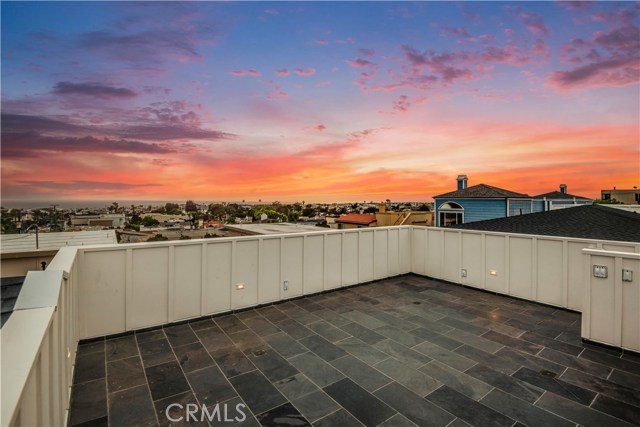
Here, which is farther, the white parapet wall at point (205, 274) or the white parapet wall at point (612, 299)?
the white parapet wall at point (205, 274)

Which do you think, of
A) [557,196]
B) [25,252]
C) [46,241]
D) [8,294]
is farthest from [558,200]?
[46,241]

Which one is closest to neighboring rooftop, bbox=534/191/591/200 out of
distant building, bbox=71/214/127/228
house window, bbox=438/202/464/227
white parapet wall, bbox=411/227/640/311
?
house window, bbox=438/202/464/227

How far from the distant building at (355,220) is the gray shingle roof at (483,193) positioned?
6167 mm

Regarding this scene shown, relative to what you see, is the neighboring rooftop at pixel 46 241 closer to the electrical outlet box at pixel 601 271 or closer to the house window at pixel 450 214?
the electrical outlet box at pixel 601 271

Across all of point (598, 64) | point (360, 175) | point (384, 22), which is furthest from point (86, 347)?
point (360, 175)

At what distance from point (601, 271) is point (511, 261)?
190 centimetres

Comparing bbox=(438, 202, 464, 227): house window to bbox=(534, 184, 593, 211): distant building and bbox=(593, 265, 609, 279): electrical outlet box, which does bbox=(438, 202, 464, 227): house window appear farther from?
bbox=(593, 265, 609, 279): electrical outlet box

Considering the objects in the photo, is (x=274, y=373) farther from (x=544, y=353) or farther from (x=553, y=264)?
(x=553, y=264)

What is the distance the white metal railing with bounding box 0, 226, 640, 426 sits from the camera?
3.69 m

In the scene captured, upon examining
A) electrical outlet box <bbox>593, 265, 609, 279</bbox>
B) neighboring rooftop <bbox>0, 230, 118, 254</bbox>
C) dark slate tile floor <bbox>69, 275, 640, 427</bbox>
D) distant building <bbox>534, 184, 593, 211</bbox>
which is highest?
distant building <bbox>534, 184, 593, 211</bbox>

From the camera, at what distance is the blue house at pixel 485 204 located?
1484 centimetres

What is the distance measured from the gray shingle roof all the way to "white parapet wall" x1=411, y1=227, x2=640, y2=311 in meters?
10.3

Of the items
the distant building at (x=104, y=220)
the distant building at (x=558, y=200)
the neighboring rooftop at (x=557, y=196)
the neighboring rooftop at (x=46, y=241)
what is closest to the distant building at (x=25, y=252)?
the neighboring rooftop at (x=46, y=241)

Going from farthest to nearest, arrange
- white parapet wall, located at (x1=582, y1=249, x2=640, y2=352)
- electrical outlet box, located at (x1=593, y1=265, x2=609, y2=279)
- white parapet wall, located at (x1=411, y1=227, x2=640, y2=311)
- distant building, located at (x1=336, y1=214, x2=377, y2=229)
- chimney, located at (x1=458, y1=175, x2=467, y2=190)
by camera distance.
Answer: distant building, located at (x1=336, y1=214, x2=377, y2=229), chimney, located at (x1=458, y1=175, x2=467, y2=190), white parapet wall, located at (x1=411, y1=227, x2=640, y2=311), electrical outlet box, located at (x1=593, y1=265, x2=609, y2=279), white parapet wall, located at (x1=582, y1=249, x2=640, y2=352)
